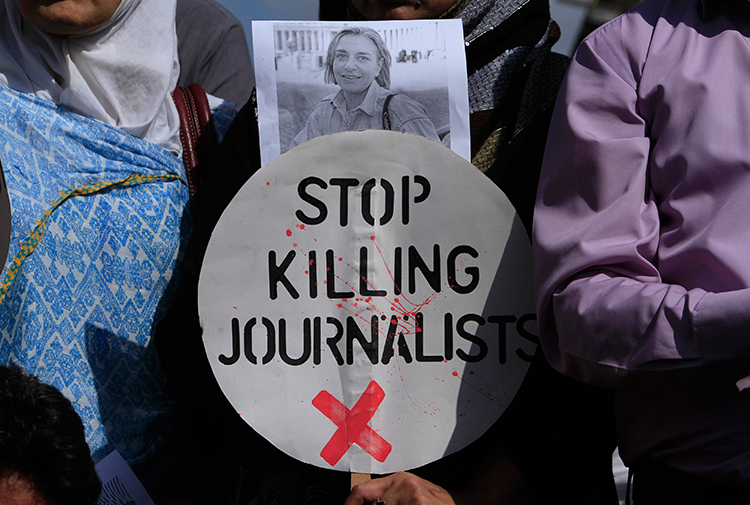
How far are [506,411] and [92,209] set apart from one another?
3.12 feet

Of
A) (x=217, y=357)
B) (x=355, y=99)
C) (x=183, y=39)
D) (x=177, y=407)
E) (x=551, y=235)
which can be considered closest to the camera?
(x=551, y=235)

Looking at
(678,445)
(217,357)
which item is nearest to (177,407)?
(217,357)

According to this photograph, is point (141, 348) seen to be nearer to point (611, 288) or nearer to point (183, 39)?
point (611, 288)

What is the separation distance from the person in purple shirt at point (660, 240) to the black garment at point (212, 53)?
1.73 meters

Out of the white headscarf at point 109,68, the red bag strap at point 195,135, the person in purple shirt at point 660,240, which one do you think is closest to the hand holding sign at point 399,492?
the person in purple shirt at point 660,240

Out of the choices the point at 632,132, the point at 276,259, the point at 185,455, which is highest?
the point at 632,132

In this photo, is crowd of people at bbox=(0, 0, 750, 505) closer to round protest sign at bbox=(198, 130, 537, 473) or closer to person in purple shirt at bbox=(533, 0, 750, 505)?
person in purple shirt at bbox=(533, 0, 750, 505)

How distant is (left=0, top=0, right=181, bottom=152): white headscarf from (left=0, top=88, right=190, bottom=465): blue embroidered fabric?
6 centimetres

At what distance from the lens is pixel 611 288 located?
3.55 ft

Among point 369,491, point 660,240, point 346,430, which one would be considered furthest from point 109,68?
point 660,240

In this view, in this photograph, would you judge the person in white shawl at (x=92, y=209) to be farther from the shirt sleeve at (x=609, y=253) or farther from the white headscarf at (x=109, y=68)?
the shirt sleeve at (x=609, y=253)

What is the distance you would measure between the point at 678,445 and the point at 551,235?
37 centimetres

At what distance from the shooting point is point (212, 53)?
277cm

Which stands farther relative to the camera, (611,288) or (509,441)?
(509,441)
